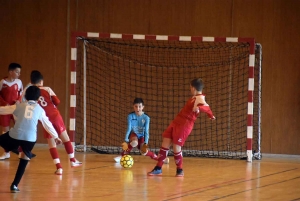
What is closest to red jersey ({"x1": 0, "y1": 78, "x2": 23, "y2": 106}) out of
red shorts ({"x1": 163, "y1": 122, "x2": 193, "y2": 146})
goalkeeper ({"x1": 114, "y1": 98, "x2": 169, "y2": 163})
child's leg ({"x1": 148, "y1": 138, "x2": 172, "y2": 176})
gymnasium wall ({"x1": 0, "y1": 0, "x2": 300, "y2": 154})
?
goalkeeper ({"x1": 114, "y1": 98, "x2": 169, "y2": 163})

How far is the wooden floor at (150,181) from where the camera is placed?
6.88m

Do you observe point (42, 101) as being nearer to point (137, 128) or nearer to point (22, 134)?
point (22, 134)

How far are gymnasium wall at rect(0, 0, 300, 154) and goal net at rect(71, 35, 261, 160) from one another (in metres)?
0.34

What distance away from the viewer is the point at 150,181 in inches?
319

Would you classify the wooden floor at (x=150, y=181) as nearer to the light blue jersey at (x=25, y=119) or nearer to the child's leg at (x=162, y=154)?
the child's leg at (x=162, y=154)

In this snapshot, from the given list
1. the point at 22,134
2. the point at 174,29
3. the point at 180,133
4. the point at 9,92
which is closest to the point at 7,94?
the point at 9,92

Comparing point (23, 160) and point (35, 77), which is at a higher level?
point (35, 77)

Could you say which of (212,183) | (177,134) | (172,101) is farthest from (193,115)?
(172,101)

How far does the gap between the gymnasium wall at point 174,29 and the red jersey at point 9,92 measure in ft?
8.86

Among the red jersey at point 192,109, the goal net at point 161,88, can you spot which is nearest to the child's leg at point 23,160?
the red jersey at point 192,109

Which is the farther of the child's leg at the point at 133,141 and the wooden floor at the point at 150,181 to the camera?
the child's leg at the point at 133,141

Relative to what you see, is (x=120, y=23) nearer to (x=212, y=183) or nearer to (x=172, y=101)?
(x=172, y=101)

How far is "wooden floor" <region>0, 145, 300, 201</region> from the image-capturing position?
6883 mm

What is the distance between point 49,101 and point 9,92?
1.82 m
